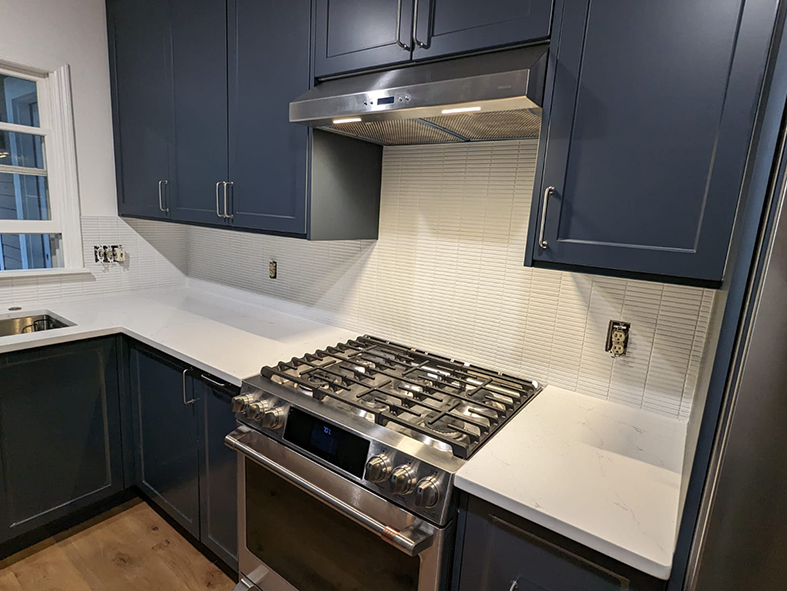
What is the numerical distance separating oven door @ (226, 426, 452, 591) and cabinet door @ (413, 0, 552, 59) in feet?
3.99

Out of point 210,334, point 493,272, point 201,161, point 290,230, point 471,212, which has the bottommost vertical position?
point 210,334

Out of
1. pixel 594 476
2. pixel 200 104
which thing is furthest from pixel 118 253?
pixel 594 476

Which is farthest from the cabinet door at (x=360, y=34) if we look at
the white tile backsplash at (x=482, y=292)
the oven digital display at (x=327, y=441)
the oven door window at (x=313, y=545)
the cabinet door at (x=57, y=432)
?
the cabinet door at (x=57, y=432)

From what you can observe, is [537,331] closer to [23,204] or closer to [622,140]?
[622,140]

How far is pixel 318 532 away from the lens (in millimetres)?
1284

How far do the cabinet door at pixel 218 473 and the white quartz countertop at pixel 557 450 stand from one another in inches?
5.4

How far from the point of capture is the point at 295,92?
157cm

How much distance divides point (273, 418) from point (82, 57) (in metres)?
2.24

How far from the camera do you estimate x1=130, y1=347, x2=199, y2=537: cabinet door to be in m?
1.78

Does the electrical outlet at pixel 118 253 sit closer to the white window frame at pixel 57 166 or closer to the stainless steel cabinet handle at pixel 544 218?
the white window frame at pixel 57 166

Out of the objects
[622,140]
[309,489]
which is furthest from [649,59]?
[309,489]

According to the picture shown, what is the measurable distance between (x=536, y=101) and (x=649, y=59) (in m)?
0.24

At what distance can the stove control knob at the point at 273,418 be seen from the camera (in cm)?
131

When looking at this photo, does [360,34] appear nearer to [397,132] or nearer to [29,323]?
[397,132]
